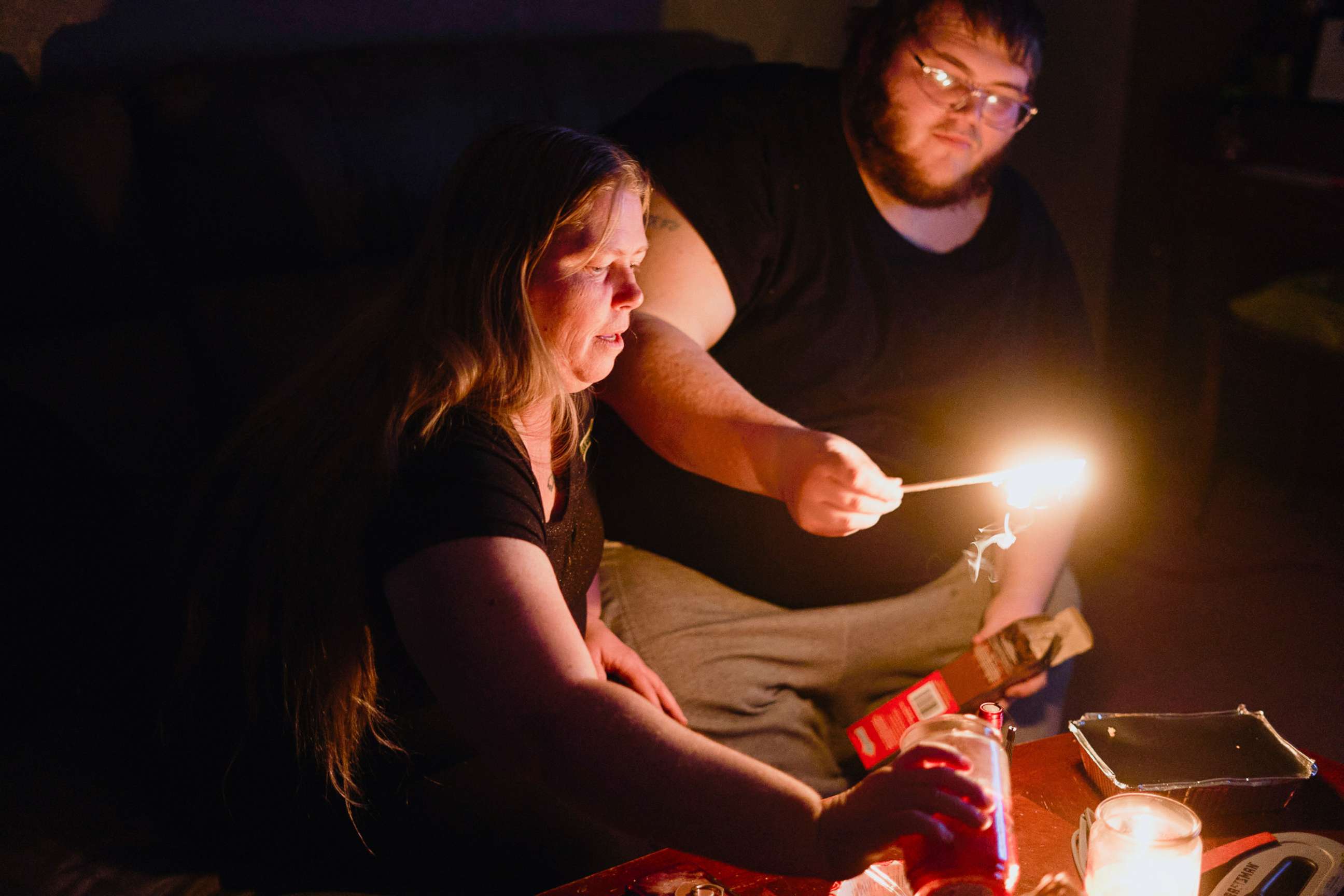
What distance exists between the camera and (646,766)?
844mm

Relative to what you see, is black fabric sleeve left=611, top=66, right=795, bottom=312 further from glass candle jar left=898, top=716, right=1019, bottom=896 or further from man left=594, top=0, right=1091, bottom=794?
glass candle jar left=898, top=716, right=1019, bottom=896

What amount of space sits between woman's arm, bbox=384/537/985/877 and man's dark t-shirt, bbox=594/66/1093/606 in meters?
0.80

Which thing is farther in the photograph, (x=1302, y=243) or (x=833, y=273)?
(x=1302, y=243)

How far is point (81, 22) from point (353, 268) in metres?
0.72

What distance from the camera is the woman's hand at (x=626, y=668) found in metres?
1.49

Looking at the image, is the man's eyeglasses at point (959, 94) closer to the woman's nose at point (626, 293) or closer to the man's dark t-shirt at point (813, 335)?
the man's dark t-shirt at point (813, 335)

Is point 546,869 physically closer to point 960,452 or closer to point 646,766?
point 646,766

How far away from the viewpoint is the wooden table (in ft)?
3.38

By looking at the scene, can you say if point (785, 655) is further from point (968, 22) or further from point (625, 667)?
point (968, 22)

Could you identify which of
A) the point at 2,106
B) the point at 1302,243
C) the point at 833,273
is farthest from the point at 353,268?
the point at 1302,243

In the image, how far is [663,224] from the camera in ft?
5.61

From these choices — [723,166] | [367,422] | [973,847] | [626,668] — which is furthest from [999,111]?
[973,847]

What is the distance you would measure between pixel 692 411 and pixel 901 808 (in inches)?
31.3

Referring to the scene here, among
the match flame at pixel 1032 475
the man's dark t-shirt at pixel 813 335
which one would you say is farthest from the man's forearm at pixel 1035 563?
the match flame at pixel 1032 475
